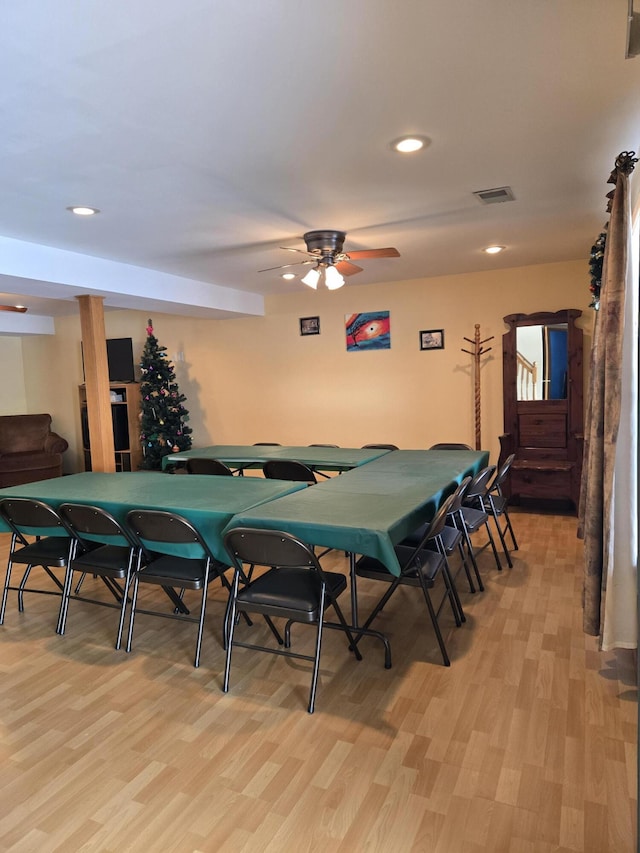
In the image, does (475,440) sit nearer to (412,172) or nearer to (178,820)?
(412,172)

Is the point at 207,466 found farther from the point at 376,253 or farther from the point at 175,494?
the point at 376,253

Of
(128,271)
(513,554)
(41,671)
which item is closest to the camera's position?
(41,671)

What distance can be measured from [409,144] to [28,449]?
7.63 metres

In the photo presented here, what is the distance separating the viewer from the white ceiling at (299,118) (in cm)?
169

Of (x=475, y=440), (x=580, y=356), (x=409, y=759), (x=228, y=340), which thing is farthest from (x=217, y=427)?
Result: (x=409, y=759)

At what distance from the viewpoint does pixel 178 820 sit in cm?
188

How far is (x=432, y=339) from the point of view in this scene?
Answer: 643 cm

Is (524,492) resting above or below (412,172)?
below

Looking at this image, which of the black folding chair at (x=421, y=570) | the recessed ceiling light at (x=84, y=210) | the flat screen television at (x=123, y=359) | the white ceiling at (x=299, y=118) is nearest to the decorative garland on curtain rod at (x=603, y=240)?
the white ceiling at (x=299, y=118)

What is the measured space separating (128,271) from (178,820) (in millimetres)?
4489

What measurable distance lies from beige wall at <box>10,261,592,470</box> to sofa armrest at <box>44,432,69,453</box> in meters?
0.94

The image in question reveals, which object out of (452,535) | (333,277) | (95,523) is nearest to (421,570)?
(452,535)

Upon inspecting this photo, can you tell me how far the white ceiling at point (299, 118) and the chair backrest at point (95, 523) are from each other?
1736mm

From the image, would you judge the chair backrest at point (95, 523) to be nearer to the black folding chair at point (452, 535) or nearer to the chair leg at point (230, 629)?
the chair leg at point (230, 629)
